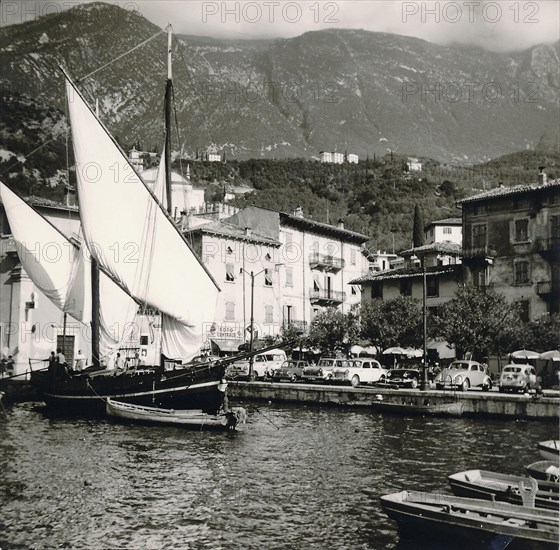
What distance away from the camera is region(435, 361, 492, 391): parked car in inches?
1112

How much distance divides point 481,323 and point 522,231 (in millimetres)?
4452

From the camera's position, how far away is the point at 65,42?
15.2 m

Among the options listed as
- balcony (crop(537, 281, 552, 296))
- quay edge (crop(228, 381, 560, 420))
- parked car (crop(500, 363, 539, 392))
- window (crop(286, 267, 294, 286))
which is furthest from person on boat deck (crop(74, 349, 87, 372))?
window (crop(286, 267, 294, 286))

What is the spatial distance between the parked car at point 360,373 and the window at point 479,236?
25.0 ft

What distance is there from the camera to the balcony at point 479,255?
1314 inches

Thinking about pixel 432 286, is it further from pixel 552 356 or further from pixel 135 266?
pixel 135 266

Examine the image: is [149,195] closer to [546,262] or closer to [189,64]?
[189,64]

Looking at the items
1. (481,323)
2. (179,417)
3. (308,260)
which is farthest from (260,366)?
(179,417)

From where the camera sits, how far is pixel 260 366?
36.2 metres

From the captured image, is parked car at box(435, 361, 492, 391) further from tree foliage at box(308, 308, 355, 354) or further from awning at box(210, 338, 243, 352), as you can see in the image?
awning at box(210, 338, 243, 352)

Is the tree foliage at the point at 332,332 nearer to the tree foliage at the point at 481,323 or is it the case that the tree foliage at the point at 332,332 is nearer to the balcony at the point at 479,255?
the tree foliage at the point at 481,323

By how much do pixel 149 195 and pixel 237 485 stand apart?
12.5m

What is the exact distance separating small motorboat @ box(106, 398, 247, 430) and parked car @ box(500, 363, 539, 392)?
36.4 feet

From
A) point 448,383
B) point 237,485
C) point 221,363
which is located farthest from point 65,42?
point 448,383
